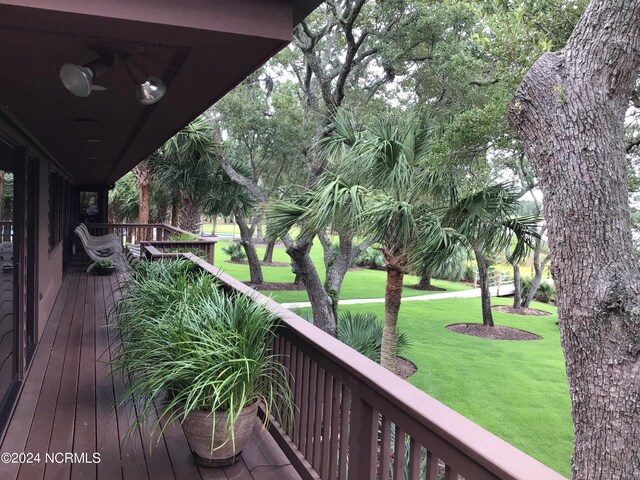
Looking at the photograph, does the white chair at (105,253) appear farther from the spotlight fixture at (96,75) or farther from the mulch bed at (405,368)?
the spotlight fixture at (96,75)

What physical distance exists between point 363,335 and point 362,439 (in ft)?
22.5

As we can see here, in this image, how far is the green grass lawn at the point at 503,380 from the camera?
6.98m

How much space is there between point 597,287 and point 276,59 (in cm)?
1340

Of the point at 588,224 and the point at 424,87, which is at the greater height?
the point at 424,87

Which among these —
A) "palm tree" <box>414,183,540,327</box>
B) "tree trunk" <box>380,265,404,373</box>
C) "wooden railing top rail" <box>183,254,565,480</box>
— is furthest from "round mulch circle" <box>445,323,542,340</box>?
"wooden railing top rail" <box>183,254,565,480</box>

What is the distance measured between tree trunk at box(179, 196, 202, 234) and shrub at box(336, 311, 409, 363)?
6440 mm

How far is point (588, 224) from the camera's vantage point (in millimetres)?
3287

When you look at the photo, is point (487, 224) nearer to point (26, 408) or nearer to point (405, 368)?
point (405, 368)

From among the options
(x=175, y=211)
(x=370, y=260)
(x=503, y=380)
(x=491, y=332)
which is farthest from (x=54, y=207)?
(x=370, y=260)

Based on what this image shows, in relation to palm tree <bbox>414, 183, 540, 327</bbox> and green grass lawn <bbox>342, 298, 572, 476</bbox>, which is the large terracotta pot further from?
green grass lawn <bbox>342, 298, 572, 476</bbox>

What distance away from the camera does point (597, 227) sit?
327 cm

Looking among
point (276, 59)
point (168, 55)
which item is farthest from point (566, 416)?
point (276, 59)

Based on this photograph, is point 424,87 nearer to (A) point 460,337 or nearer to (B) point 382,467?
(A) point 460,337

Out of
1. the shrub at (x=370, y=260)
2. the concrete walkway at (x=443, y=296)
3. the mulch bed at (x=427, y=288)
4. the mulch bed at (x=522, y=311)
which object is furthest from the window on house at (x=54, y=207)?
the shrub at (x=370, y=260)
